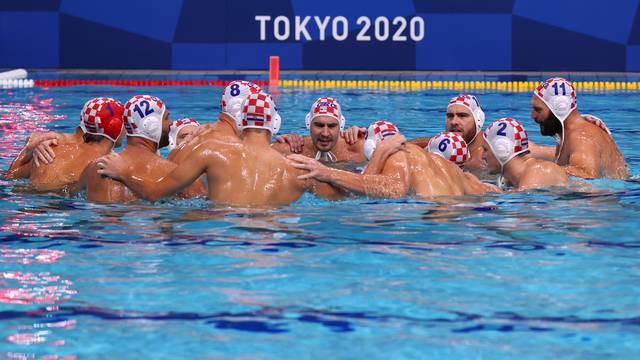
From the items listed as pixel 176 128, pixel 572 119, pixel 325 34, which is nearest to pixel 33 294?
pixel 176 128

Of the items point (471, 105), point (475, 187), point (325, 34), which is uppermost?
point (325, 34)

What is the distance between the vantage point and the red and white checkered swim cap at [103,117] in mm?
6089

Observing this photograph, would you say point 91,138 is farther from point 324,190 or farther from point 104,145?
point 324,190

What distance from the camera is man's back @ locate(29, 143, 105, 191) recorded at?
6363 mm

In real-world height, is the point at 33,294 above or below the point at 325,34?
below

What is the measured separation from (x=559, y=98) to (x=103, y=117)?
10.2ft

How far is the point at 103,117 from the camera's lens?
6137 millimetres

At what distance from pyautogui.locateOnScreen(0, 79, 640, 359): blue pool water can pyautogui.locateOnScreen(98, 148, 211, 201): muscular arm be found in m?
0.14

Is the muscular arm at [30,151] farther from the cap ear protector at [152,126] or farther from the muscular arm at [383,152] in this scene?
the muscular arm at [383,152]

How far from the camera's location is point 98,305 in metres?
3.91

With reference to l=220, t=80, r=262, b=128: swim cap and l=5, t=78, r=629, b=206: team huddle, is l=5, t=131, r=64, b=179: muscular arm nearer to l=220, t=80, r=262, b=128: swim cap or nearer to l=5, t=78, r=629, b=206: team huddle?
l=5, t=78, r=629, b=206: team huddle

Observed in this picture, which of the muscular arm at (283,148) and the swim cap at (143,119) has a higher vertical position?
the swim cap at (143,119)

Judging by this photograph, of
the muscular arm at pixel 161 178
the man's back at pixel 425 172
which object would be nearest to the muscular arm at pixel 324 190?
the man's back at pixel 425 172

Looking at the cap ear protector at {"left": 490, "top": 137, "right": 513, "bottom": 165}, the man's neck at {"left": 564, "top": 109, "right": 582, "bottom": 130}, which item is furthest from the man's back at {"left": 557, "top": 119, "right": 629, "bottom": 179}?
the cap ear protector at {"left": 490, "top": 137, "right": 513, "bottom": 165}
